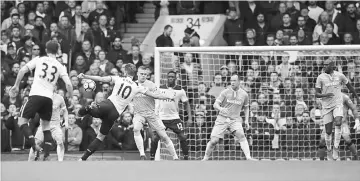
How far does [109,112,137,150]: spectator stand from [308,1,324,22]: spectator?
5.22m

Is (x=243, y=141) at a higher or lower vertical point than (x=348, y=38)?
lower

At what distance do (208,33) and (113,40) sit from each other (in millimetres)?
2106

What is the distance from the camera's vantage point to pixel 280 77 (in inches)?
785

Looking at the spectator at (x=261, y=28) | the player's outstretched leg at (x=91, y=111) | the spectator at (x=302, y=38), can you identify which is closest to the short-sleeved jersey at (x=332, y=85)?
the spectator at (x=302, y=38)

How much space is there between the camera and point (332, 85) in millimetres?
17812

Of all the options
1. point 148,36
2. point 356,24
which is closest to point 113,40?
point 148,36

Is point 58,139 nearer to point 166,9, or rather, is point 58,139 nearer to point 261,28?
point 261,28

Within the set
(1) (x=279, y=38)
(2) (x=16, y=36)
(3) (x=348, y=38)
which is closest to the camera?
(3) (x=348, y=38)

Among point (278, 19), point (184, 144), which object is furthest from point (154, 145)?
point (278, 19)

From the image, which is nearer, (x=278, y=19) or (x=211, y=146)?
(x=211, y=146)

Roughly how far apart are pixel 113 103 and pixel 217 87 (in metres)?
4.30

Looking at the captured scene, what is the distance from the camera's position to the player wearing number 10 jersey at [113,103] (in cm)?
1576

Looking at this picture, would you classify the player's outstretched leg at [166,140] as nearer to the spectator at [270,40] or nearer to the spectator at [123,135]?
the spectator at [123,135]

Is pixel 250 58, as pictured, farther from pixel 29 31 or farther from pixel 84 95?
pixel 29 31
